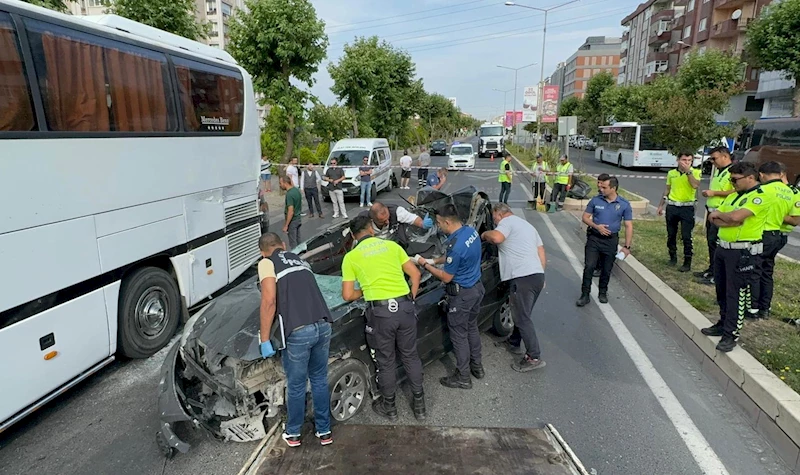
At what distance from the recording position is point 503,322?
5.24 meters

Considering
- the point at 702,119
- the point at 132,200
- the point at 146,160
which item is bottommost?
the point at 132,200

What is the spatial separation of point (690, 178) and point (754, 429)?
14.0 ft

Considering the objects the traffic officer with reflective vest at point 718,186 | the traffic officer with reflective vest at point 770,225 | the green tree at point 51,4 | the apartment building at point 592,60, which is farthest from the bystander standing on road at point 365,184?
the apartment building at point 592,60

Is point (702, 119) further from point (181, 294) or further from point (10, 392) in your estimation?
point (10, 392)

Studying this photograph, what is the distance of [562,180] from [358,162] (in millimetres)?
7078

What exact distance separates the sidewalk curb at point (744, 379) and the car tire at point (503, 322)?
181 centimetres

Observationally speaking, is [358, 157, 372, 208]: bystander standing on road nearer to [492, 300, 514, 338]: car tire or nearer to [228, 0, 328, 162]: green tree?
[228, 0, 328, 162]: green tree

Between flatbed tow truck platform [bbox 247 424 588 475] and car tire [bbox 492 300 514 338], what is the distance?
1700 millimetres

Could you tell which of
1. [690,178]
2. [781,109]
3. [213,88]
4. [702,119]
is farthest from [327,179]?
[781,109]

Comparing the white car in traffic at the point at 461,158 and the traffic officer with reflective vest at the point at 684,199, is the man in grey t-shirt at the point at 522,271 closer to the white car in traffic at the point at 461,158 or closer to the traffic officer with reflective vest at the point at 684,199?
the traffic officer with reflective vest at the point at 684,199

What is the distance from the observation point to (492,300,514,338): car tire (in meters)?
5.13

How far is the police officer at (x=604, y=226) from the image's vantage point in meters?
5.82

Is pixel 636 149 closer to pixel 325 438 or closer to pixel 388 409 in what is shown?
pixel 388 409

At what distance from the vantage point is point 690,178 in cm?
682
